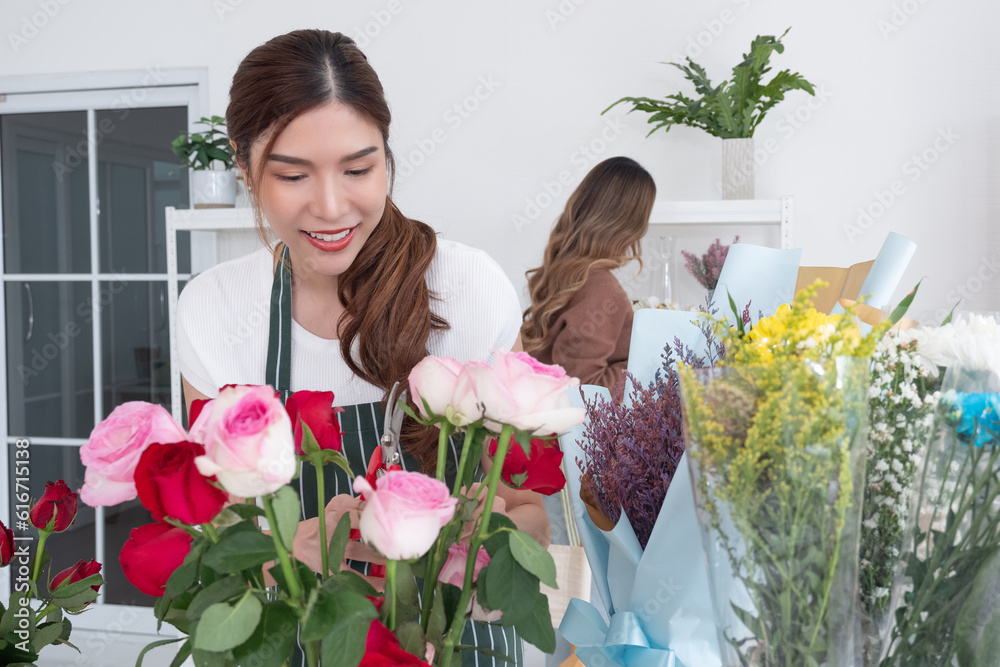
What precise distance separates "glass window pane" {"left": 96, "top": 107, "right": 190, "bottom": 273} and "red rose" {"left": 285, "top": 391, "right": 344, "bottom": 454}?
9.12ft

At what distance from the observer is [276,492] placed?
0.35m

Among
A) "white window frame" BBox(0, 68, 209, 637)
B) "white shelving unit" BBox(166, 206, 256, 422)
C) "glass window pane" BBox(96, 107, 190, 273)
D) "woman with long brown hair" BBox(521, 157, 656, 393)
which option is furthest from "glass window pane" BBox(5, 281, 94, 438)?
"woman with long brown hair" BBox(521, 157, 656, 393)

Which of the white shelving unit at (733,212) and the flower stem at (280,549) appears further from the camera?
the white shelving unit at (733,212)

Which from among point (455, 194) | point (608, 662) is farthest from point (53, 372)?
point (608, 662)

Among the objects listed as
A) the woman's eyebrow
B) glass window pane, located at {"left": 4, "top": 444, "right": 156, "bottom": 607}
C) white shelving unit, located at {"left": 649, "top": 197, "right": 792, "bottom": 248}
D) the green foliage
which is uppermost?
the green foliage

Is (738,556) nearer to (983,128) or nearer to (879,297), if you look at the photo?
(879,297)

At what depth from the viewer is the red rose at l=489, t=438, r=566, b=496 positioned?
45cm

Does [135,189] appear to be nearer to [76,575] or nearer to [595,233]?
[595,233]

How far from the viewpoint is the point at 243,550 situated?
36cm

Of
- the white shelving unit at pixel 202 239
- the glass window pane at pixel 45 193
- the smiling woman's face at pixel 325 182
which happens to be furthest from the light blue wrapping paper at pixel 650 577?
the glass window pane at pixel 45 193

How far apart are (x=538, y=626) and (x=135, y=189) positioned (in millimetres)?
3012

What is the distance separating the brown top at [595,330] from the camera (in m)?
2.20

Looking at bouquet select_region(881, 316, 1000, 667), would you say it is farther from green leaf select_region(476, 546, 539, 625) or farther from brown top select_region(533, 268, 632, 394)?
brown top select_region(533, 268, 632, 394)

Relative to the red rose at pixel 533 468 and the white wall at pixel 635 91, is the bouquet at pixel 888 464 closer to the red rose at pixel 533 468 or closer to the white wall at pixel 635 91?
the red rose at pixel 533 468
